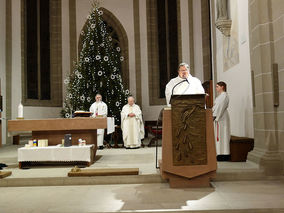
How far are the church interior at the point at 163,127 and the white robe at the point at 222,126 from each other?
0.02 m

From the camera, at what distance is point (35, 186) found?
4953 mm

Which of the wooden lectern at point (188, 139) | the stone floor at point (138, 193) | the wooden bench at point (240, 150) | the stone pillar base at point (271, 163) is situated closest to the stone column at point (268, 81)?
the stone pillar base at point (271, 163)

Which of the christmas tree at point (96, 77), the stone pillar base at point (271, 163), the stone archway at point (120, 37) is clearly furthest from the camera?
the stone archway at point (120, 37)

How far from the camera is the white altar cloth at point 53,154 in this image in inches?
228

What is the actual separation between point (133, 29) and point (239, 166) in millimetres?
9450

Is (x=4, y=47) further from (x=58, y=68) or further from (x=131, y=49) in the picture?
(x=131, y=49)

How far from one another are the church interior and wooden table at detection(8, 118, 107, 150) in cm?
2

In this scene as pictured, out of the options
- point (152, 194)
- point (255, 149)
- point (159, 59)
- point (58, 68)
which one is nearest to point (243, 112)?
point (255, 149)

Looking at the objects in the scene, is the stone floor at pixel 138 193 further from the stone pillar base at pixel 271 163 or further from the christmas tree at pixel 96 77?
the christmas tree at pixel 96 77

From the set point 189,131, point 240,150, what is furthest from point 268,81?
point 189,131

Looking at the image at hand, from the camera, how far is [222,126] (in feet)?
20.5

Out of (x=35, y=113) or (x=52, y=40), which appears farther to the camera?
(x=52, y=40)

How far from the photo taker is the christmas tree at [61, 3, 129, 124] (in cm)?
1064

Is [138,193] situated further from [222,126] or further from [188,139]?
[222,126]
